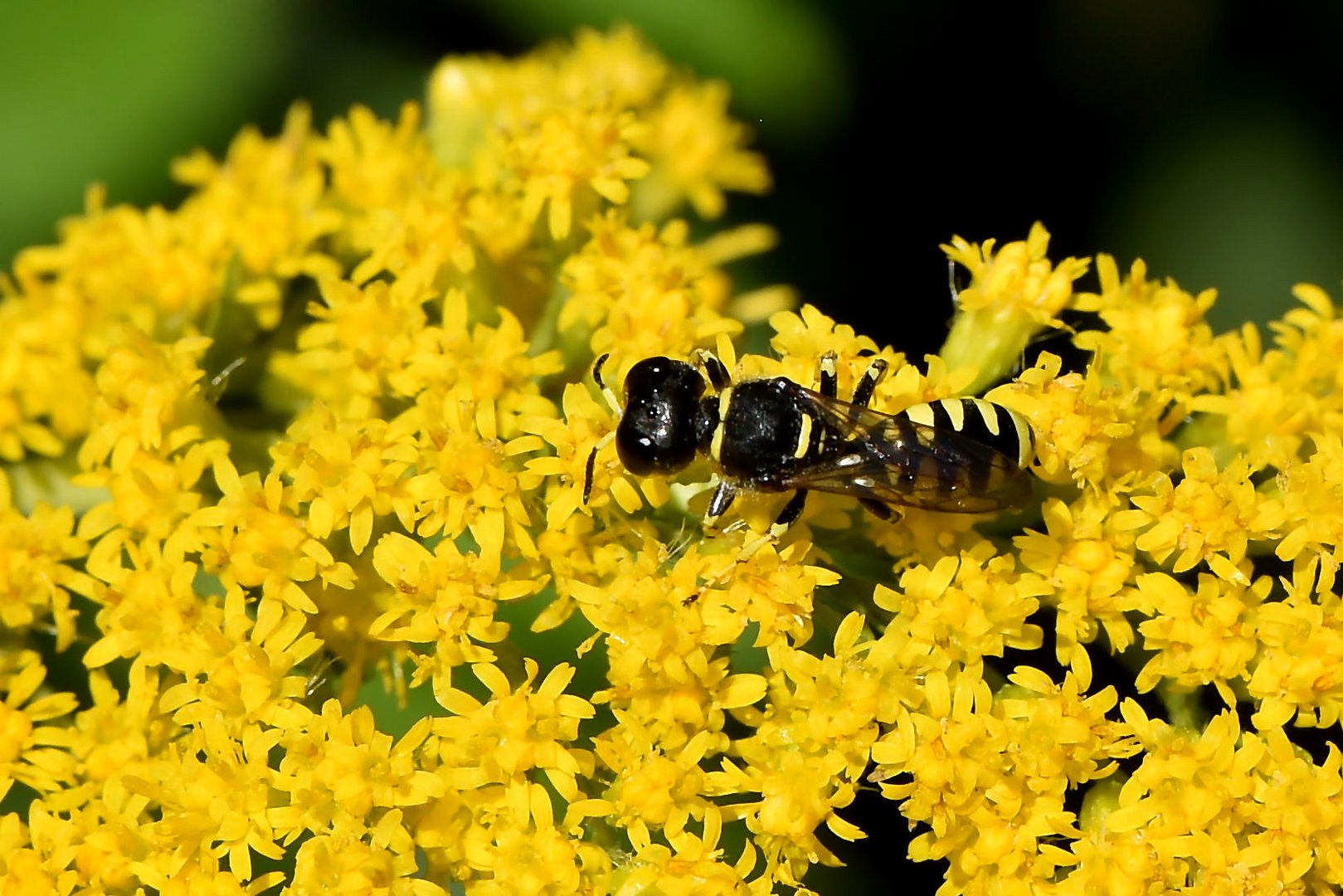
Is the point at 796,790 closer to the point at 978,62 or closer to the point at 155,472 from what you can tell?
the point at 155,472

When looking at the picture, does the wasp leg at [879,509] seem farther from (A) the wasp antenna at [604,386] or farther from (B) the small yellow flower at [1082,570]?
(A) the wasp antenna at [604,386]

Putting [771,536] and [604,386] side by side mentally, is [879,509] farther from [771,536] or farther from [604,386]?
[604,386]

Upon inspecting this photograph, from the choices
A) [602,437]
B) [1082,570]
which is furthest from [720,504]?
[1082,570]

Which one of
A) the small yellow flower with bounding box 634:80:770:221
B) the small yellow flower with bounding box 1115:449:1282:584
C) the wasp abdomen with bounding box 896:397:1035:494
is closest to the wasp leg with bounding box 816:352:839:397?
the wasp abdomen with bounding box 896:397:1035:494

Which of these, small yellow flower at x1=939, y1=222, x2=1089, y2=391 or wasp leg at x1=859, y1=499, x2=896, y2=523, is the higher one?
small yellow flower at x1=939, y1=222, x2=1089, y2=391

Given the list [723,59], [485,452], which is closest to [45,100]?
[723,59]

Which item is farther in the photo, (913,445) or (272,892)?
(272,892)

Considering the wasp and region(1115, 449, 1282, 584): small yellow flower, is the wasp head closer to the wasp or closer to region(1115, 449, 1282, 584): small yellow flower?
the wasp
